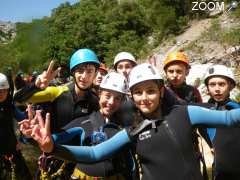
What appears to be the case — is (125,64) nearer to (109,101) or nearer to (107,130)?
(109,101)

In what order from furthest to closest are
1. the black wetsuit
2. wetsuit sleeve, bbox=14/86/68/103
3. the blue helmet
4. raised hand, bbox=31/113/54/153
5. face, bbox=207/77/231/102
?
the blue helmet
face, bbox=207/77/231/102
wetsuit sleeve, bbox=14/86/68/103
the black wetsuit
raised hand, bbox=31/113/54/153

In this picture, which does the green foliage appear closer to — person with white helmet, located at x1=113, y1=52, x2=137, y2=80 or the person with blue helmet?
person with white helmet, located at x1=113, y1=52, x2=137, y2=80

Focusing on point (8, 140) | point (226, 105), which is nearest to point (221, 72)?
point (226, 105)

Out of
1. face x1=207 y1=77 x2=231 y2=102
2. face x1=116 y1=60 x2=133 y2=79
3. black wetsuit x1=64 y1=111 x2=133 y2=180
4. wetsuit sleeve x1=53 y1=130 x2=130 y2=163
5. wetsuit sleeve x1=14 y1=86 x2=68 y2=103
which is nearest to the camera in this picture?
wetsuit sleeve x1=53 y1=130 x2=130 y2=163

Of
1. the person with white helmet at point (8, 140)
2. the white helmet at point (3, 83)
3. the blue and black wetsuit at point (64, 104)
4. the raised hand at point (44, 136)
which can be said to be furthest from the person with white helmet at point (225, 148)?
the white helmet at point (3, 83)

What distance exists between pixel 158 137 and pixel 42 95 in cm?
156

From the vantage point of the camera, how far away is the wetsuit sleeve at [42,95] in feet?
12.5

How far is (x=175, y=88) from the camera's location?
4.93m

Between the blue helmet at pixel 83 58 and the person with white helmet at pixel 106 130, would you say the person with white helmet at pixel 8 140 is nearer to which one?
the blue helmet at pixel 83 58

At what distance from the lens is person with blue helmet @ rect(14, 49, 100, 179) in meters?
3.96

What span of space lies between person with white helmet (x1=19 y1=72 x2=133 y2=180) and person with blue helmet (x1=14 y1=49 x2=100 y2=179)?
0.36 m

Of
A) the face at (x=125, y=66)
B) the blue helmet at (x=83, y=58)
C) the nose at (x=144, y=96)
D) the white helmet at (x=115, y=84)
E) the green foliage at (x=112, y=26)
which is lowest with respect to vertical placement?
the nose at (x=144, y=96)

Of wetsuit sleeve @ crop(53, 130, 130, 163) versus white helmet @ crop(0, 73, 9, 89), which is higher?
white helmet @ crop(0, 73, 9, 89)

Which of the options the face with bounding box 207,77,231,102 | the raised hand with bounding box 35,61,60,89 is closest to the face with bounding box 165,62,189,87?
the face with bounding box 207,77,231,102
